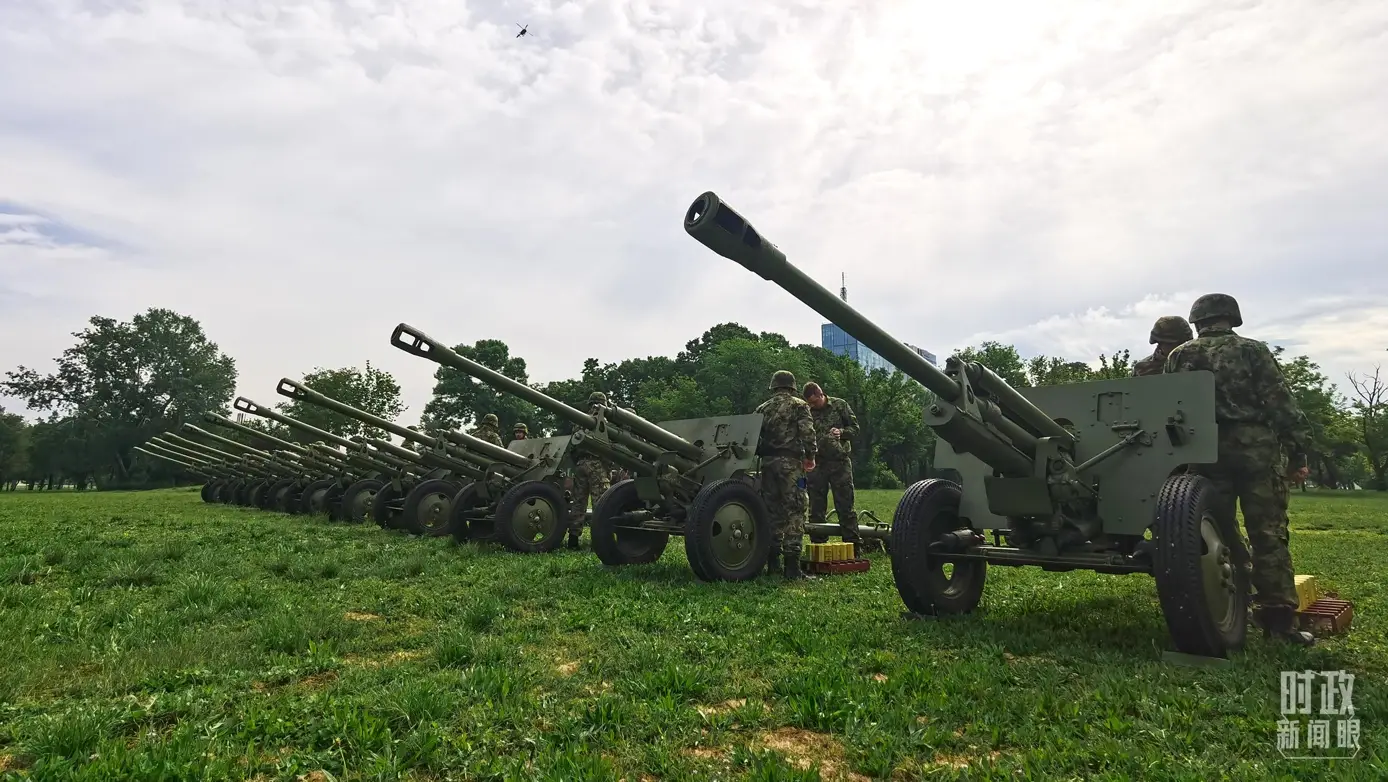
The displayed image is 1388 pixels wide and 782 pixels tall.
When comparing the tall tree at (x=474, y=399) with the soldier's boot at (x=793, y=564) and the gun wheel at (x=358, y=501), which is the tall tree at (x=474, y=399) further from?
the soldier's boot at (x=793, y=564)

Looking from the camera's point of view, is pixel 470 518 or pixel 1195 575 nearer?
pixel 1195 575

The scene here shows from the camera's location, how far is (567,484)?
38.9 feet

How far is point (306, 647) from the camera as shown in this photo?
183 inches

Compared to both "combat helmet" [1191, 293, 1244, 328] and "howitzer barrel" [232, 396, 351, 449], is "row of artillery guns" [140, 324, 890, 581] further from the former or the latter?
"combat helmet" [1191, 293, 1244, 328]

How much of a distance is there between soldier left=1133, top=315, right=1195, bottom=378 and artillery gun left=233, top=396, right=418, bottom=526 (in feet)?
38.4

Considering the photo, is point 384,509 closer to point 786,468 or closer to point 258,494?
point 786,468

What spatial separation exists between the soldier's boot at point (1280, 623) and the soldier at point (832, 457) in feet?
16.3

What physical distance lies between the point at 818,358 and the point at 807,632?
53277 millimetres

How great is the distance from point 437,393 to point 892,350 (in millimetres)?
57711

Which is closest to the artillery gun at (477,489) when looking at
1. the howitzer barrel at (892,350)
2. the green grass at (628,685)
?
the green grass at (628,685)

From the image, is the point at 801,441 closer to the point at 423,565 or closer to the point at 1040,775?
the point at 423,565

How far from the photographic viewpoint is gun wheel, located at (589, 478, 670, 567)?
27.5 ft

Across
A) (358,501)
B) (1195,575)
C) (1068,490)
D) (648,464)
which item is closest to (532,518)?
(648,464)

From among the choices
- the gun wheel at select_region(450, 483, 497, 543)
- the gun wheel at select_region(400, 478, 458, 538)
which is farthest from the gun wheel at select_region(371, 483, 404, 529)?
the gun wheel at select_region(450, 483, 497, 543)
